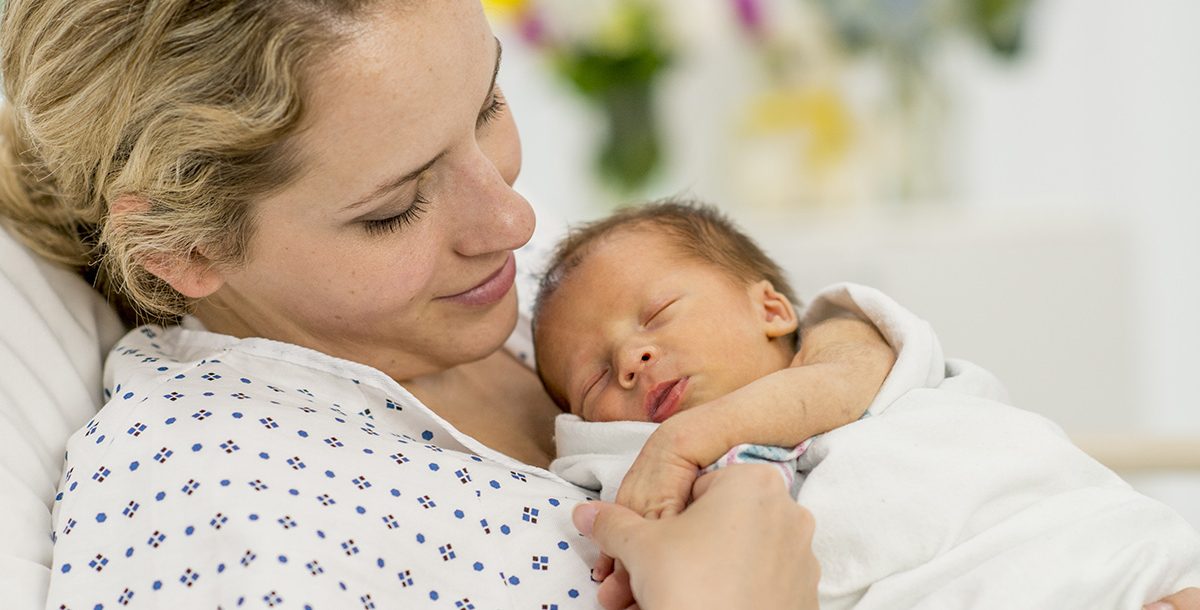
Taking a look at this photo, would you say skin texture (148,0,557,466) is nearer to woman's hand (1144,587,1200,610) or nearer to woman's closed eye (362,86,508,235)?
woman's closed eye (362,86,508,235)

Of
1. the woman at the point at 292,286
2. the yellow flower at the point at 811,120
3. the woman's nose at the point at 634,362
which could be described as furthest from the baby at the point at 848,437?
the yellow flower at the point at 811,120

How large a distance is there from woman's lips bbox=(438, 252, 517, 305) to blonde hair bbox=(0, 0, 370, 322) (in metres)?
0.23

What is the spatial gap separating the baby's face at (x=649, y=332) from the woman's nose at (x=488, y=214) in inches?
5.3

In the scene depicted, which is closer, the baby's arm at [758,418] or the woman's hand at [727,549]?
the woman's hand at [727,549]

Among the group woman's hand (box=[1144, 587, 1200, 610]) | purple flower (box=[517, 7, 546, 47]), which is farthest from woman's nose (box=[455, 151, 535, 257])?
purple flower (box=[517, 7, 546, 47])

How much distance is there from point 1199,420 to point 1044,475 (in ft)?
9.06

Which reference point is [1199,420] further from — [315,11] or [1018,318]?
[315,11]

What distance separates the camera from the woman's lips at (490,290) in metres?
1.35

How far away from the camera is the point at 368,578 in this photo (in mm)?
1087

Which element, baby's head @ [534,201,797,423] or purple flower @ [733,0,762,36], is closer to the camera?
baby's head @ [534,201,797,423]

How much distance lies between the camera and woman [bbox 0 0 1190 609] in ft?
3.50

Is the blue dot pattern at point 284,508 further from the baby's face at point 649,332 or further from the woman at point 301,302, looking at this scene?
the baby's face at point 649,332

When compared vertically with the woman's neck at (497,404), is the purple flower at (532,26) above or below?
below

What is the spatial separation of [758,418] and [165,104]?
23.5 inches
